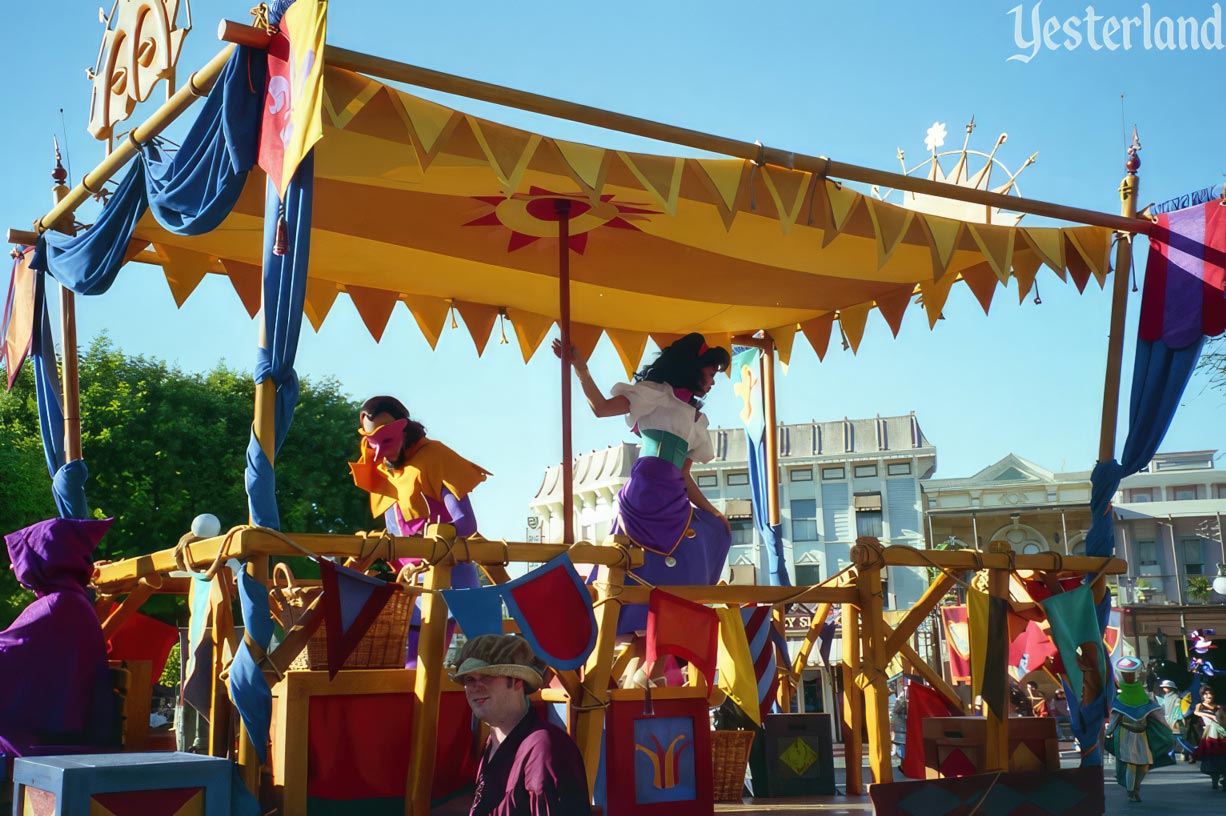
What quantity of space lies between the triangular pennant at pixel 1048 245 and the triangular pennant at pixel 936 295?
0.79 m

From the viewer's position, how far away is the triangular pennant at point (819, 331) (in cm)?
938

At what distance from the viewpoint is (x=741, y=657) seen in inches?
226

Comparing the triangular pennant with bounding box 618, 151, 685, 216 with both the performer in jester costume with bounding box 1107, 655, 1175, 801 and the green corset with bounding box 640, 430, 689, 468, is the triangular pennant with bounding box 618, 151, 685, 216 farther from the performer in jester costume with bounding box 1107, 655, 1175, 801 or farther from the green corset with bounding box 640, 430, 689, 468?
the performer in jester costume with bounding box 1107, 655, 1175, 801

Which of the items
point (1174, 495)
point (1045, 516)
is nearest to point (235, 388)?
point (1045, 516)

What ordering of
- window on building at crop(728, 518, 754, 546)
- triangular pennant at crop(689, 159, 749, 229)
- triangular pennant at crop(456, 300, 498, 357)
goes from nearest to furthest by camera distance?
triangular pennant at crop(689, 159, 749, 229) < triangular pennant at crop(456, 300, 498, 357) < window on building at crop(728, 518, 754, 546)

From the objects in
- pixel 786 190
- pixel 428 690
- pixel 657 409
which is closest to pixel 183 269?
pixel 657 409

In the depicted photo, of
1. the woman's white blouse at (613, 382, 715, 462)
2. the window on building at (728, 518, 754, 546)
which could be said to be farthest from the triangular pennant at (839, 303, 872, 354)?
the window on building at (728, 518, 754, 546)

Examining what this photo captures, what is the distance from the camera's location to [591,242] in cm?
775

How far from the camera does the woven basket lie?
15.6 ft

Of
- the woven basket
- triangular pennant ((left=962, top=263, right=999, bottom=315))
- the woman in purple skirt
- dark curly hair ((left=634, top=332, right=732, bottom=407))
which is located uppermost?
triangular pennant ((left=962, top=263, right=999, bottom=315))

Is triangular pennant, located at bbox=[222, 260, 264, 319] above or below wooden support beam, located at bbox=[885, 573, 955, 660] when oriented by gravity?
above

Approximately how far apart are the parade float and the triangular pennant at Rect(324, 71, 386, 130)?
0.4 inches

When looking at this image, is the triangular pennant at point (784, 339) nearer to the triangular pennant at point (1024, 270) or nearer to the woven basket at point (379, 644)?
the triangular pennant at point (1024, 270)

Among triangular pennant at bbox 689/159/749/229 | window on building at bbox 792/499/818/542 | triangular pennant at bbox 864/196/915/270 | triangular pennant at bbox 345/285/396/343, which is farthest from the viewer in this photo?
window on building at bbox 792/499/818/542
